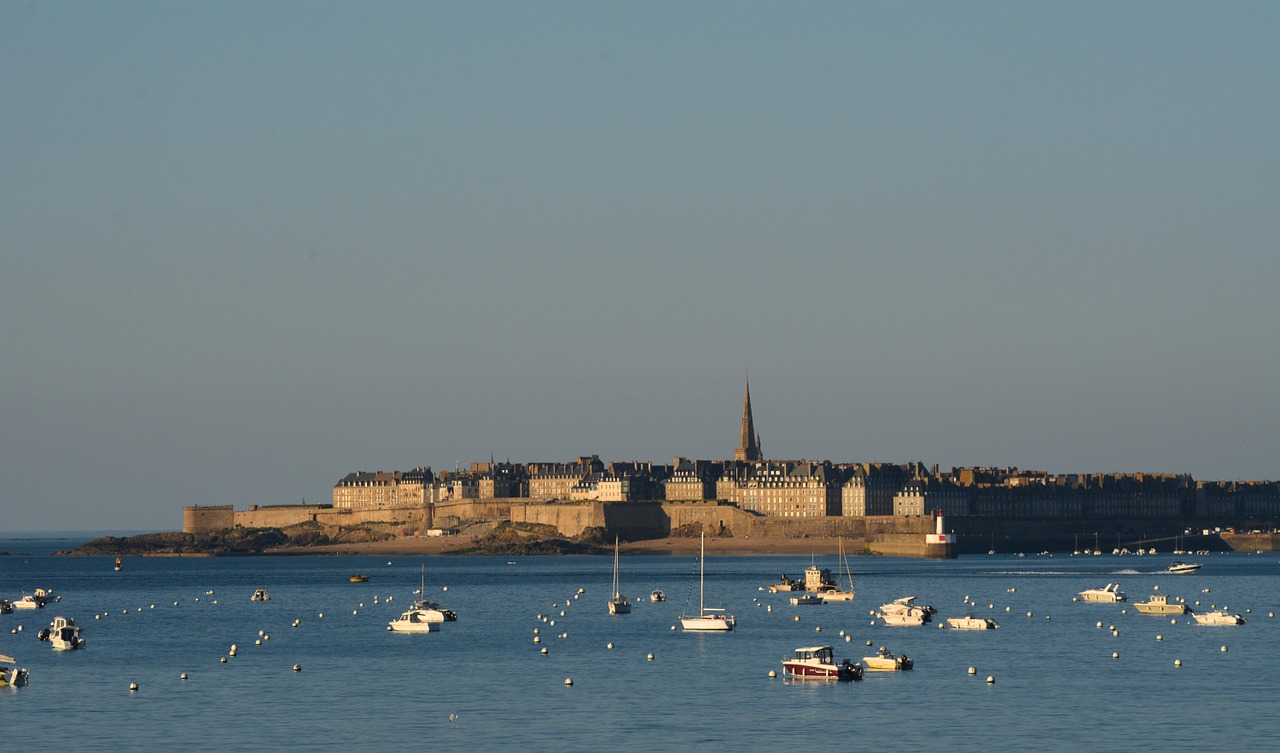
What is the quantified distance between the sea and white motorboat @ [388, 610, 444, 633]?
842mm

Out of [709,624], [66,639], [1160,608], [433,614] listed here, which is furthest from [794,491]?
[66,639]

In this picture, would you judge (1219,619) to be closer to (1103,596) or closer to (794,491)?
(1103,596)

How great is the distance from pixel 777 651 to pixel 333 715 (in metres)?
19.7

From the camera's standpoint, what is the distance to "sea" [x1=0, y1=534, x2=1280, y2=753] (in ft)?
140

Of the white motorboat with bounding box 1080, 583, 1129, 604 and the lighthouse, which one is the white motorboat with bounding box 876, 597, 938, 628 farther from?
the lighthouse

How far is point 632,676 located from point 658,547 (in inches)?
4752

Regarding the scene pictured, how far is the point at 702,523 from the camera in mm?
175500

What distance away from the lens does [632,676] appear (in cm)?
5488

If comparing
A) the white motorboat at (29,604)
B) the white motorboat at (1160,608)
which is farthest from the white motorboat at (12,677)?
the white motorboat at (1160,608)

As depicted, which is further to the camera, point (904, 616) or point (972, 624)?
point (904, 616)

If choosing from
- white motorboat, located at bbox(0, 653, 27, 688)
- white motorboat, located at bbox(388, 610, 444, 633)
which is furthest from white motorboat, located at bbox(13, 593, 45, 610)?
white motorboat, located at bbox(0, 653, 27, 688)

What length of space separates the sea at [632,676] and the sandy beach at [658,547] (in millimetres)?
61773

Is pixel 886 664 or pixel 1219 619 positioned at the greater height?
pixel 1219 619

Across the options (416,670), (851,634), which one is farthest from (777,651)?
(416,670)
